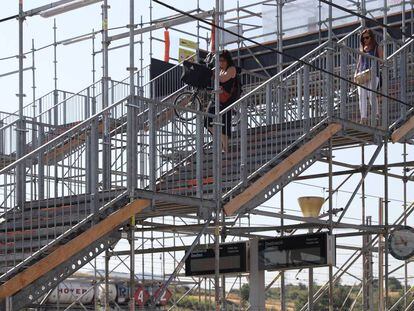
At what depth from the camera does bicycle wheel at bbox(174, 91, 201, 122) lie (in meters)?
18.9

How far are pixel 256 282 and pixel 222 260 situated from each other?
783 mm

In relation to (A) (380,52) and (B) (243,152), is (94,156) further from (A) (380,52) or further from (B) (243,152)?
(A) (380,52)

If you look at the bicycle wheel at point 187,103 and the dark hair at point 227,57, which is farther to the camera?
the dark hair at point 227,57

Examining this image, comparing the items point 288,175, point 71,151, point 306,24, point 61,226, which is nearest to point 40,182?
point 71,151

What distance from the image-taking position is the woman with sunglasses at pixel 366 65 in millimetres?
19516

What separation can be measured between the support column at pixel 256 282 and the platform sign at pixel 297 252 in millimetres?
90

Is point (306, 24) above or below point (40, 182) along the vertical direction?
above

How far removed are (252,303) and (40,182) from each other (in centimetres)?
372

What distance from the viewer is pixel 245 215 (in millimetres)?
17984

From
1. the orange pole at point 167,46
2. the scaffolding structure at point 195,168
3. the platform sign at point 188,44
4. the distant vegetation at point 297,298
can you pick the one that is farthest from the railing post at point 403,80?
the distant vegetation at point 297,298

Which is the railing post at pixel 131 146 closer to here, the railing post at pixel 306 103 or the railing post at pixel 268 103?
the railing post at pixel 306 103

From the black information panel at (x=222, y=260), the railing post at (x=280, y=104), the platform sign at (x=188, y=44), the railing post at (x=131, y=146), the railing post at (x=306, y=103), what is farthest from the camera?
the platform sign at (x=188, y=44)

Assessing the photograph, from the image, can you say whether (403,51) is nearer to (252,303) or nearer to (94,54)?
(252,303)

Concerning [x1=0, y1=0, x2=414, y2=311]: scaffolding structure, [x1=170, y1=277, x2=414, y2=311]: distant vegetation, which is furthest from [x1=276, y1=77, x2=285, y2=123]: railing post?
[x1=170, y1=277, x2=414, y2=311]: distant vegetation
